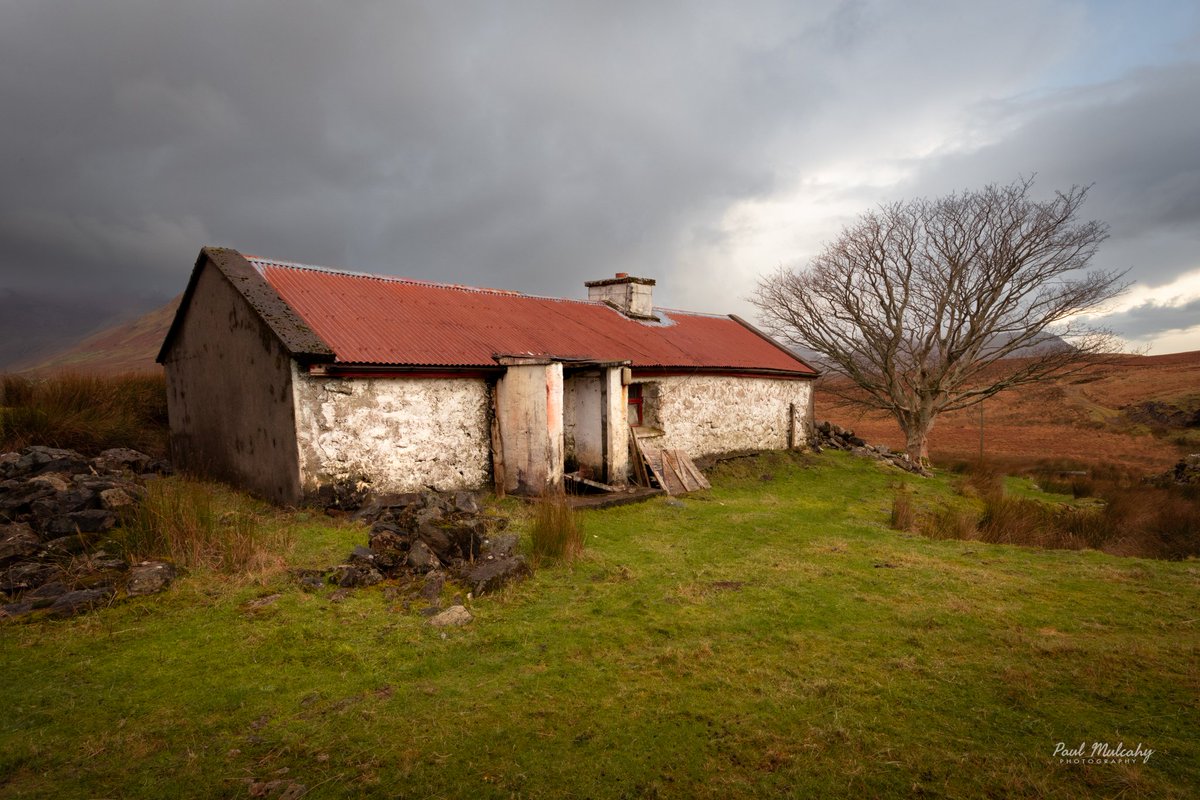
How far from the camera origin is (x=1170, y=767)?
3164 mm

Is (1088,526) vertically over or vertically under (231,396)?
under

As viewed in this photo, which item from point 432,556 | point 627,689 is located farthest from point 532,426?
point 627,689

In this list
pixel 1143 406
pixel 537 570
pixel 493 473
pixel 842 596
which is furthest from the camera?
pixel 1143 406

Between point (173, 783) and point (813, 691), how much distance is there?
3.84 meters

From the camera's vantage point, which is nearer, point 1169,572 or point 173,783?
point 173,783

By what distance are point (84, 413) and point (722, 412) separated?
15.0m

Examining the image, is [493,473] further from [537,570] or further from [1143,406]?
[1143,406]

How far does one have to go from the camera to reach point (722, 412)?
53.5 feet

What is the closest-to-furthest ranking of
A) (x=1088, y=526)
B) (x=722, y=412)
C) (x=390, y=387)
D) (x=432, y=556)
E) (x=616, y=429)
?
(x=432, y=556) < (x=390, y=387) < (x=1088, y=526) < (x=616, y=429) < (x=722, y=412)

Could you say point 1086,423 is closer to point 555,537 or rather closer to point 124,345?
point 555,537

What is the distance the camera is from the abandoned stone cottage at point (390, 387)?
9453 millimetres

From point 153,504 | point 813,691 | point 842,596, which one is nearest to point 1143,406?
point 842,596

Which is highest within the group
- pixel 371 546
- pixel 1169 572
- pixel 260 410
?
pixel 260 410

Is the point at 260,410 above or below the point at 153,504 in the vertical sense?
above
